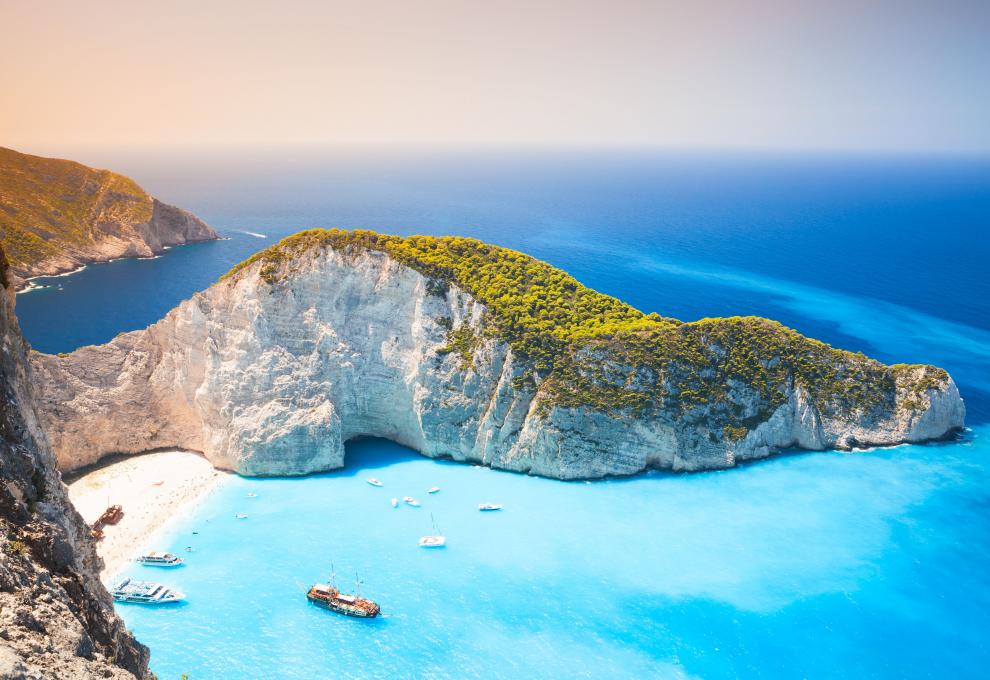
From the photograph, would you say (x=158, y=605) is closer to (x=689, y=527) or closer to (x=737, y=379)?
(x=689, y=527)

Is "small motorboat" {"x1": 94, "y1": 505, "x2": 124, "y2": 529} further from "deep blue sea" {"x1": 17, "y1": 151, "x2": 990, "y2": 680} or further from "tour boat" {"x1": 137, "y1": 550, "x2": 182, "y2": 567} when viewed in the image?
"tour boat" {"x1": 137, "y1": 550, "x2": 182, "y2": 567}

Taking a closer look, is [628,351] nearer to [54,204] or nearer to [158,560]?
[158,560]

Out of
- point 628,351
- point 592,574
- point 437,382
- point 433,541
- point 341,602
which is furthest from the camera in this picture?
point 628,351

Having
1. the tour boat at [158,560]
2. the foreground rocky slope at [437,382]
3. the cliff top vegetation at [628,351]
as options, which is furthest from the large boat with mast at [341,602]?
the cliff top vegetation at [628,351]

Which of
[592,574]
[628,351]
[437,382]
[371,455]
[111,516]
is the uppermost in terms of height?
[628,351]

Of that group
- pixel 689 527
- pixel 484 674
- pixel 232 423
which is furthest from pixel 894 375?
pixel 232 423

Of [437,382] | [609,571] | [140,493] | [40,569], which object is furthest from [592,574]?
[140,493]

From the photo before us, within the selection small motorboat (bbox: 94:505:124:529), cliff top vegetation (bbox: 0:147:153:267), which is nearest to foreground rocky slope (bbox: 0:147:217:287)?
cliff top vegetation (bbox: 0:147:153:267)

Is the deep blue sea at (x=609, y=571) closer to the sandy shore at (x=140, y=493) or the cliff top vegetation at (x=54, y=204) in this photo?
the sandy shore at (x=140, y=493)
